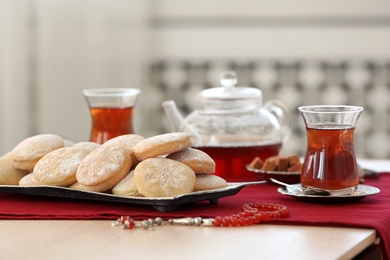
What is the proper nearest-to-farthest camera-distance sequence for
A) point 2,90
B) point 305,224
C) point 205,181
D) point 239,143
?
point 305,224, point 205,181, point 239,143, point 2,90

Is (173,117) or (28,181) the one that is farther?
(173,117)

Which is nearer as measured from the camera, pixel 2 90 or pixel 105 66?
pixel 2 90

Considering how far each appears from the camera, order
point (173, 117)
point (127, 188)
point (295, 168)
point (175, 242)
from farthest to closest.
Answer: point (173, 117) < point (295, 168) < point (127, 188) < point (175, 242)

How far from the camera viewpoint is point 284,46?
3.37 meters

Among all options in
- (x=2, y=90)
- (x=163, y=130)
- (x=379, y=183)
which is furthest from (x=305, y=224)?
(x=163, y=130)

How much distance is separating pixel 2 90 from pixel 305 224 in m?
1.72

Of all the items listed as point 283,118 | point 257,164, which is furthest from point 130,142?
point 283,118

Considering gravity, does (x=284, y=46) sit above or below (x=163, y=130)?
above

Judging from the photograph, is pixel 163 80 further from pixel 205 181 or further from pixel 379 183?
pixel 205 181

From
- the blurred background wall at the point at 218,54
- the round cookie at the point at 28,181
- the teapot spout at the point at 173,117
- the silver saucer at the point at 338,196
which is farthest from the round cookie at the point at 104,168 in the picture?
the blurred background wall at the point at 218,54

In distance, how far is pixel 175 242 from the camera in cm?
107

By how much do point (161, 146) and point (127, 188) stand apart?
85 millimetres

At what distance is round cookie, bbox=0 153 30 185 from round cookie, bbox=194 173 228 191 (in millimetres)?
333

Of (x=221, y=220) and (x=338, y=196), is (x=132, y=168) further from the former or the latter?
(x=338, y=196)
